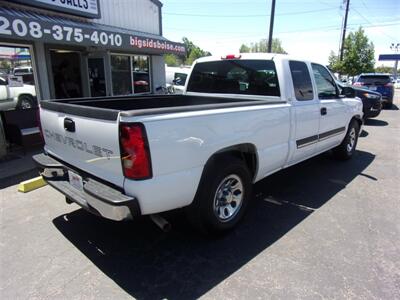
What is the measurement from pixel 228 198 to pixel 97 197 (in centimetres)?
148

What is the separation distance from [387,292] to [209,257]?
1.55 meters

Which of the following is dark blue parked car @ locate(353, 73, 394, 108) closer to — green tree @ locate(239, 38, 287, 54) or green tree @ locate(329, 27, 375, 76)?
green tree @ locate(329, 27, 375, 76)

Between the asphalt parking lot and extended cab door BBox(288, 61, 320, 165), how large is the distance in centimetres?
71

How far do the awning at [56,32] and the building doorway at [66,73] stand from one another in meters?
1.50

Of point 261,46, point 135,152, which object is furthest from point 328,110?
point 261,46

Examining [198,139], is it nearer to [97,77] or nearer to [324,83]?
[324,83]

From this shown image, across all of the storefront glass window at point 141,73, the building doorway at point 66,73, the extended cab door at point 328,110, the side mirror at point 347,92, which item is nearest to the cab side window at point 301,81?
the extended cab door at point 328,110

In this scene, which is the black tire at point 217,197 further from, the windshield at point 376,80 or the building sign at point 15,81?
the windshield at point 376,80

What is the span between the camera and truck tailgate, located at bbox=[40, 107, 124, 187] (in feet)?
8.38

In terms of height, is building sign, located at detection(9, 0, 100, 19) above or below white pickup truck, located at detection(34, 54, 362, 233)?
above

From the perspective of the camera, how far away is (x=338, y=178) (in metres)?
5.30

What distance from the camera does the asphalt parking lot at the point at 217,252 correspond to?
2.63 meters

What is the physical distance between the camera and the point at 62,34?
280 inches

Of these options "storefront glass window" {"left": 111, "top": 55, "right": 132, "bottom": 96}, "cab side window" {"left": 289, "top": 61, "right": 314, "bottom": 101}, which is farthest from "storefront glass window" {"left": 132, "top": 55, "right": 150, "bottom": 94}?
"cab side window" {"left": 289, "top": 61, "right": 314, "bottom": 101}
